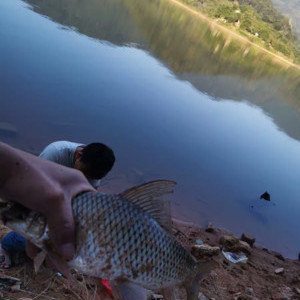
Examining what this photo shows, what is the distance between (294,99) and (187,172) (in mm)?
23199

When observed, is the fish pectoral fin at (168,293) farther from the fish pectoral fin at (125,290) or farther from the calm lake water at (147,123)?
the calm lake water at (147,123)

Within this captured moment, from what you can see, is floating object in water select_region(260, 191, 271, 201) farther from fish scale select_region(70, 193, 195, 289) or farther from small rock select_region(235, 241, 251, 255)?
fish scale select_region(70, 193, 195, 289)

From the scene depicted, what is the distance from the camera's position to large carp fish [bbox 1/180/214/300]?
1.49 metres

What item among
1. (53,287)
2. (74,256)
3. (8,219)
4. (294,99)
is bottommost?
(294,99)

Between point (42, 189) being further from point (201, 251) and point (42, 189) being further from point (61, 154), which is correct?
point (201, 251)

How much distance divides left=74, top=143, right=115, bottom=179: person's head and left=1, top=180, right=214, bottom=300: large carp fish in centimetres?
165

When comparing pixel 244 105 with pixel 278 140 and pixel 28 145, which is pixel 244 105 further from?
pixel 28 145

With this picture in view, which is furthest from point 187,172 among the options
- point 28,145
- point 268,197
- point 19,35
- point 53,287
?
point 19,35

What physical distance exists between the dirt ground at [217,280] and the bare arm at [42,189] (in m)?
1.75

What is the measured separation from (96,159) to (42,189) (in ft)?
6.62

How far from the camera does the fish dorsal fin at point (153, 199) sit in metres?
1.80

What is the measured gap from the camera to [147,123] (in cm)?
1020

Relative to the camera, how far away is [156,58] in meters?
18.9

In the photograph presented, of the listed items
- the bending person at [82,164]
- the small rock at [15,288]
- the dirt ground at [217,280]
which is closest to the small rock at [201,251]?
the dirt ground at [217,280]
